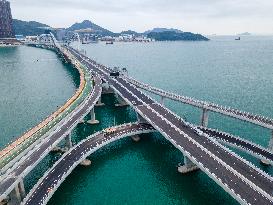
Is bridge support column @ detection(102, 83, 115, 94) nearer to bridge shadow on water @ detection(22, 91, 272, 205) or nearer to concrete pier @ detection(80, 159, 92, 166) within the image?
bridge shadow on water @ detection(22, 91, 272, 205)

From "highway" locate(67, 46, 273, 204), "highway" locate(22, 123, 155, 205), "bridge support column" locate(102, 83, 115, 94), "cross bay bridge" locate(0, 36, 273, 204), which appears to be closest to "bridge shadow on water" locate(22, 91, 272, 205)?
"highway" locate(22, 123, 155, 205)

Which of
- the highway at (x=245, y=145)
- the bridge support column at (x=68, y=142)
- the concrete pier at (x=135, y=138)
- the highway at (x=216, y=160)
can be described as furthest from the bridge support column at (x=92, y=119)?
the highway at (x=245, y=145)

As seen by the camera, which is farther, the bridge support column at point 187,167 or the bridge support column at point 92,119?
the bridge support column at point 92,119

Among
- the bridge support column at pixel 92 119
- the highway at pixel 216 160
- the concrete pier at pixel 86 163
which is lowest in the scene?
the concrete pier at pixel 86 163

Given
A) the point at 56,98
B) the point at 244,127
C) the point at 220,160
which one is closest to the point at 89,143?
the point at 220,160

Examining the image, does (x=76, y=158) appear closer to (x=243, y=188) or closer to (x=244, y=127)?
(x=243, y=188)

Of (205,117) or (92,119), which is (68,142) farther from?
(205,117)

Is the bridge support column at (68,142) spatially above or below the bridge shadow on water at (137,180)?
above

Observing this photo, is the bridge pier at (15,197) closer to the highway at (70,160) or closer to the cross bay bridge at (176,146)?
the cross bay bridge at (176,146)
